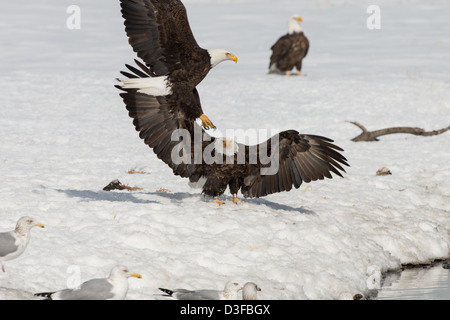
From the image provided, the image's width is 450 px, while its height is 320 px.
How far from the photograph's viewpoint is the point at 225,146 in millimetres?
9641

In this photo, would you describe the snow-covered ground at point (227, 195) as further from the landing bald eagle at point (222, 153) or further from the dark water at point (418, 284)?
the landing bald eagle at point (222, 153)

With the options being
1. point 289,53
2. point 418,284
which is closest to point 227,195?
point 418,284

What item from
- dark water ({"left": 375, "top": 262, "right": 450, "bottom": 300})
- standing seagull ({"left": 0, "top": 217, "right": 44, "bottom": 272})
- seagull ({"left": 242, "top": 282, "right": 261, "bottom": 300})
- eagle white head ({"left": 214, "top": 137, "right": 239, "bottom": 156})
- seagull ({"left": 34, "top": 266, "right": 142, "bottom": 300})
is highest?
eagle white head ({"left": 214, "top": 137, "right": 239, "bottom": 156})

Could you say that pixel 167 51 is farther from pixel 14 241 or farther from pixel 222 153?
pixel 14 241

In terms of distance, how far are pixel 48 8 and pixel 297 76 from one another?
16258mm

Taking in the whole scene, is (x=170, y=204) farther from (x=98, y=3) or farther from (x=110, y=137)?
(x=98, y=3)

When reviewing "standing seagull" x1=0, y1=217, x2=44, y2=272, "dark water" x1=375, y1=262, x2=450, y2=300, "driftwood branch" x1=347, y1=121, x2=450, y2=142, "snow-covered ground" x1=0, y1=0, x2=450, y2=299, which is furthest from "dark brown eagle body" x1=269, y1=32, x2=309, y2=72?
"standing seagull" x1=0, y1=217, x2=44, y2=272

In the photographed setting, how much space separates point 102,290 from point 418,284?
393 cm

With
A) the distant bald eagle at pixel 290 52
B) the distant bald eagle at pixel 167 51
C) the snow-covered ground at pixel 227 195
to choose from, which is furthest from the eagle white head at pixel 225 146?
the distant bald eagle at pixel 290 52

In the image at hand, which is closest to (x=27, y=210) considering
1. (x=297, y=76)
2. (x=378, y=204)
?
(x=378, y=204)

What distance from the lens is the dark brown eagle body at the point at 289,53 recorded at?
21.5 meters

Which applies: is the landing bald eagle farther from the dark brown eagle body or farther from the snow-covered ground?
the dark brown eagle body

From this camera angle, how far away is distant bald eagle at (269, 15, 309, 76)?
2148cm

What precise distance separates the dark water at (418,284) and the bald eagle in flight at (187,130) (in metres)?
1.57
